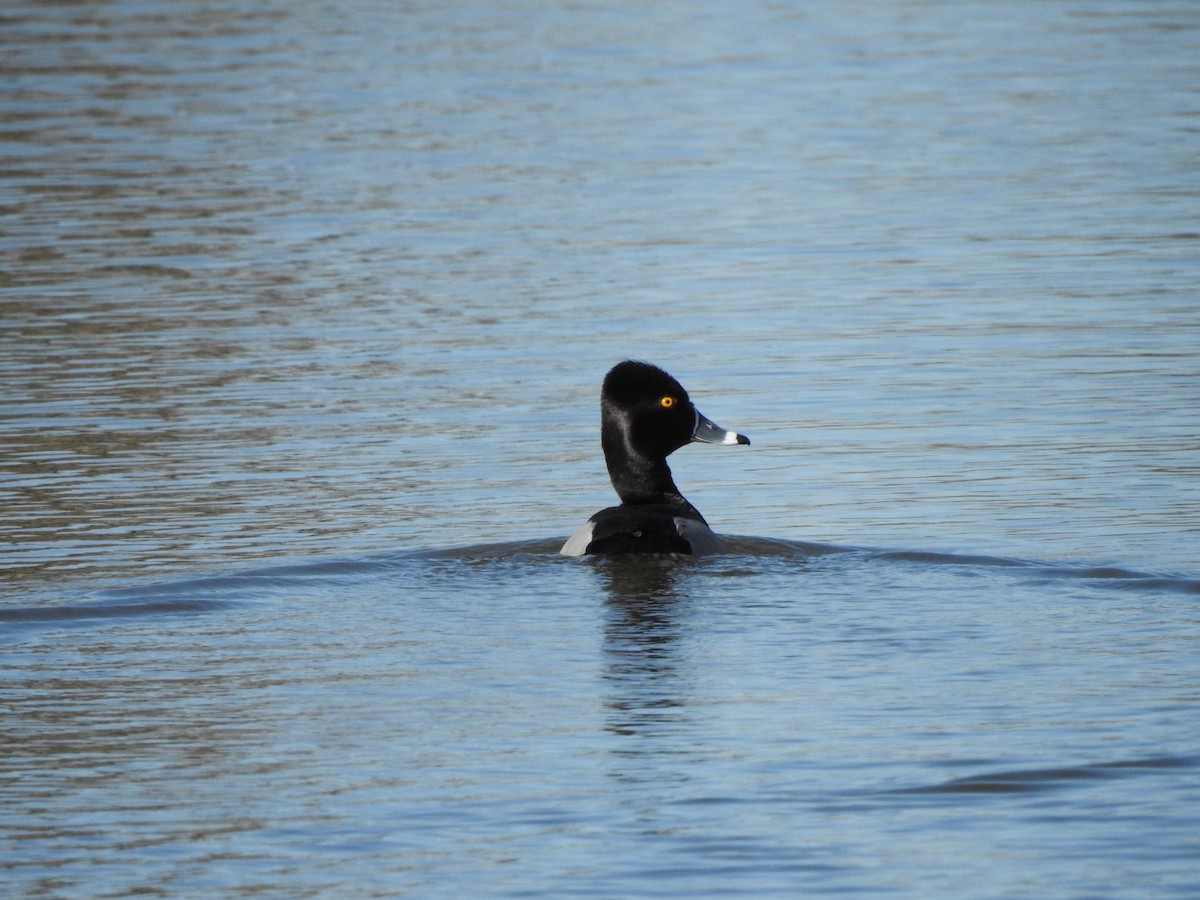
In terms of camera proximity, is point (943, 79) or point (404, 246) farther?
point (943, 79)

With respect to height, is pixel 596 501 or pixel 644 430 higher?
pixel 644 430

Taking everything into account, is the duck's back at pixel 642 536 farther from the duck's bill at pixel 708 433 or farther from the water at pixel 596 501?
the duck's bill at pixel 708 433

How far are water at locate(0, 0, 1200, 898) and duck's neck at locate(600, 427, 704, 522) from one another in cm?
47

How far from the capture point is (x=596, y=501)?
42.0 ft

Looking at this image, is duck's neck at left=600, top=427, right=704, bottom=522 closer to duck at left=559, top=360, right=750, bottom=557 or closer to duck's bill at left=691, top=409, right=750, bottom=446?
duck at left=559, top=360, right=750, bottom=557

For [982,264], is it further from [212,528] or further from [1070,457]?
[212,528]

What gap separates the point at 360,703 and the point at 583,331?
31.4ft

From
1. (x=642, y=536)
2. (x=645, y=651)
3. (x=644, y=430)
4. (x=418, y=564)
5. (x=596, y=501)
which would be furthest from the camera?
(x=596, y=501)

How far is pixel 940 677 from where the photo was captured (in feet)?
27.6

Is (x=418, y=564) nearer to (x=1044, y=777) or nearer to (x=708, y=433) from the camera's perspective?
(x=708, y=433)

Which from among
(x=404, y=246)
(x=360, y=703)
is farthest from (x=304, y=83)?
(x=360, y=703)

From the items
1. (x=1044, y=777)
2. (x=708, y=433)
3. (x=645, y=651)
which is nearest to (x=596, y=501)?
(x=708, y=433)

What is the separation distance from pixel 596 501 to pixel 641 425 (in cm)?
122

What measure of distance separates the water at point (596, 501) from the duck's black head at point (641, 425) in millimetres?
525
